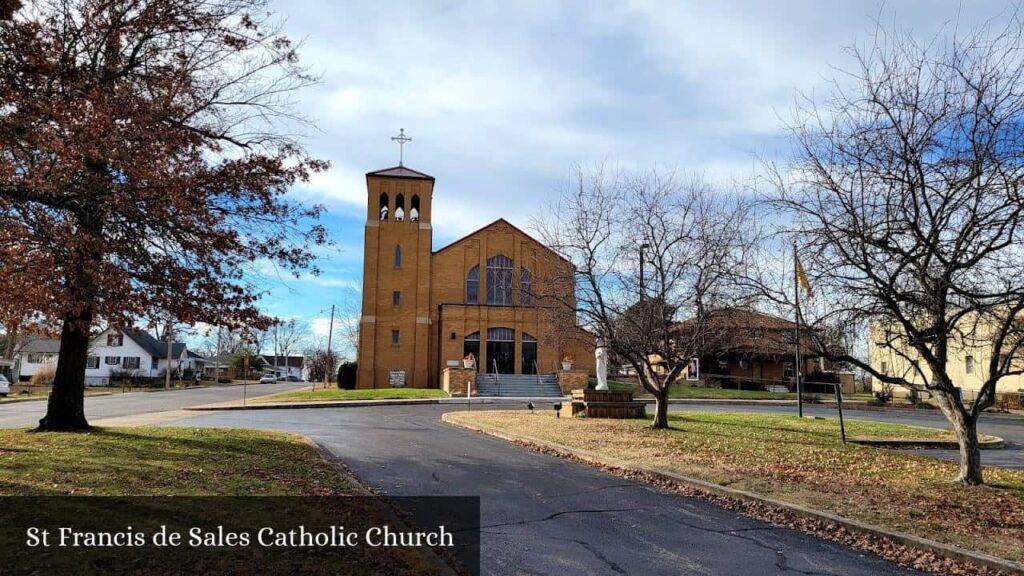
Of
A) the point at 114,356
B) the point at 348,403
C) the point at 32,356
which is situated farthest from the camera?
the point at 114,356

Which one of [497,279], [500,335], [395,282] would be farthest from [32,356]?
[500,335]

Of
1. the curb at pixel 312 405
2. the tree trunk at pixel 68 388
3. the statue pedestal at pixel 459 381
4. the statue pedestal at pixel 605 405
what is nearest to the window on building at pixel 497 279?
the statue pedestal at pixel 459 381

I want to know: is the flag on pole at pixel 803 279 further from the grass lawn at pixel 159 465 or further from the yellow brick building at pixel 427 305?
the yellow brick building at pixel 427 305

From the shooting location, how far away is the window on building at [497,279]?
46.6m

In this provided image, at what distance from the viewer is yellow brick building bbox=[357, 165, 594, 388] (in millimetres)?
44906

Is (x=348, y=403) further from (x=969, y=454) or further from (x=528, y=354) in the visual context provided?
(x=969, y=454)

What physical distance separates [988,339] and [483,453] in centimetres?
874

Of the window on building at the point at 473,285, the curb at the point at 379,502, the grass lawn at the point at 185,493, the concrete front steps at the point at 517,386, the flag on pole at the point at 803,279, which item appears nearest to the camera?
the grass lawn at the point at 185,493

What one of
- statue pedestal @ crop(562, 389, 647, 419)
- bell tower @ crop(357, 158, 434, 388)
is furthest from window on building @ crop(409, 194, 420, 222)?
statue pedestal @ crop(562, 389, 647, 419)

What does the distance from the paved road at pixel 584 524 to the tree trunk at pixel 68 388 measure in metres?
5.79

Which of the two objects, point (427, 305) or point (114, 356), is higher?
point (427, 305)

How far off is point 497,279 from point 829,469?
35907mm

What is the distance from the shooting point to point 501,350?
45719 millimetres

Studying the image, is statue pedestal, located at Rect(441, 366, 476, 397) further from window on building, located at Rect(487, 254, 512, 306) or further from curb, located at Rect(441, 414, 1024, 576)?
curb, located at Rect(441, 414, 1024, 576)
